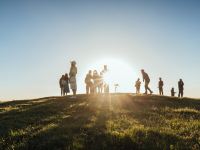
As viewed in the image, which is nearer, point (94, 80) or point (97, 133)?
point (97, 133)

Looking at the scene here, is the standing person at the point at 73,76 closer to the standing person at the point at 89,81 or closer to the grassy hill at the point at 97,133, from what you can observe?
the standing person at the point at 89,81

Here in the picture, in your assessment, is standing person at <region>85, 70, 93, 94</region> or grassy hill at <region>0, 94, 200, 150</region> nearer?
grassy hill at <region>0, 94, 200, 150</region>

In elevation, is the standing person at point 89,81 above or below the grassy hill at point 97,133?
above

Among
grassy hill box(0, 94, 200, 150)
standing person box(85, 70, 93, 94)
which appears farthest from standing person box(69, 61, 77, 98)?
grassy hill box(0, 94, 200, 150)

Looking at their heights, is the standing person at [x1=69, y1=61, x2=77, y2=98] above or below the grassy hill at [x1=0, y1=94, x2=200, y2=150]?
above

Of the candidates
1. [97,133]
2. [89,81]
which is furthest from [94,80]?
[97,133]

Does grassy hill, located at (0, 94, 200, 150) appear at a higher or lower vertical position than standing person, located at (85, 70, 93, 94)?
lower

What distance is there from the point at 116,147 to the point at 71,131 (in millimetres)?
3597

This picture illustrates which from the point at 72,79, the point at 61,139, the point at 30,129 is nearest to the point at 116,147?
the point at 61,139

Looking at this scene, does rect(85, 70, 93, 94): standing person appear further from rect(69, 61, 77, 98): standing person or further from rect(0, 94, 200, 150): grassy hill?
rect(0, 94, 200, 150): grassy hill

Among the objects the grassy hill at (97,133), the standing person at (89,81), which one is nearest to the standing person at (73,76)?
the standing person at (89,81)

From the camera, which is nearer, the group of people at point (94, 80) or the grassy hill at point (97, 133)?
the grassy hill at point (97, 133)

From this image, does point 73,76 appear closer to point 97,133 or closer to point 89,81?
point 89,81

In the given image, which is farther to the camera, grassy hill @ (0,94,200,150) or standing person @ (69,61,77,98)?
standing person @ (69,61,77,98)
